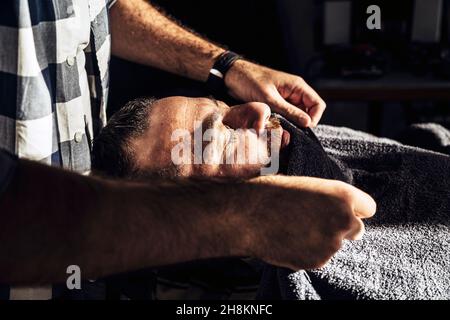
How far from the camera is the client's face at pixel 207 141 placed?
119 centimetres

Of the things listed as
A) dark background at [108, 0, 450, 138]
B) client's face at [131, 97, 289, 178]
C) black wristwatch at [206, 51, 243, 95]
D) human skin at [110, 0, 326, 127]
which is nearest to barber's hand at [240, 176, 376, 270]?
client's face at [131, 97, 289, 178]

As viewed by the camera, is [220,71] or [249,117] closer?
[249,117]

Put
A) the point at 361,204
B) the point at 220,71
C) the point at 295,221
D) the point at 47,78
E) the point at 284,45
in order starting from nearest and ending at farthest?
the point at 295,221
the point at 361,204
the point at 47,78
the point at 220,71
the point at 284,45

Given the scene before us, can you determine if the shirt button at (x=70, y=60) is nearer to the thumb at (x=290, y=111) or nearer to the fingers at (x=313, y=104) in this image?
the thumb at (x=290, y=111)

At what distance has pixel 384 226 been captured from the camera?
124cm

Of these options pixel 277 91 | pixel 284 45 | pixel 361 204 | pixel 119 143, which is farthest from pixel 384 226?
pixel 284 45

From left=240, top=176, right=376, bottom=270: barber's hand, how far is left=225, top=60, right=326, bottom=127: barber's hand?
1.73ft

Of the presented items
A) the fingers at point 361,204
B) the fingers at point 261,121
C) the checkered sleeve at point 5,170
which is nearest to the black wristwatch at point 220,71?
the fingers at point 261,121

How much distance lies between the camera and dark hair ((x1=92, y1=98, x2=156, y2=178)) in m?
1.20

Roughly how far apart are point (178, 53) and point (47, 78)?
0.56m

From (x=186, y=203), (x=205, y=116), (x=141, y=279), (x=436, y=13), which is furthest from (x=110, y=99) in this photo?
(x=436, y=13)

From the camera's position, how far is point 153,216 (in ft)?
2.53

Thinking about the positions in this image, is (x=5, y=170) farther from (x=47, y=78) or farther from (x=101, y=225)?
(x=47, y=78)

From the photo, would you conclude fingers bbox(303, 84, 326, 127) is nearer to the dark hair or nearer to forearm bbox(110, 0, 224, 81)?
forearm bbox(110, 0, 224, 81)
